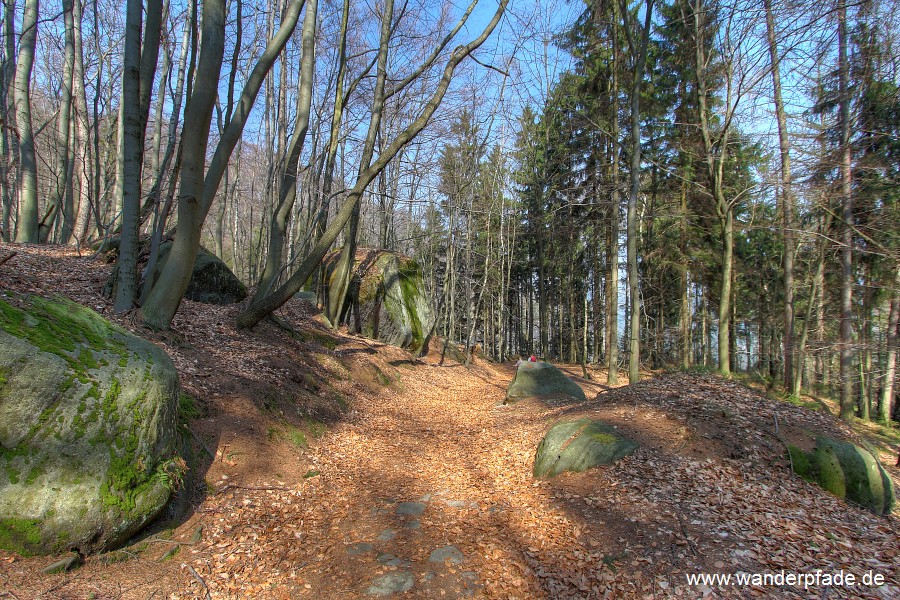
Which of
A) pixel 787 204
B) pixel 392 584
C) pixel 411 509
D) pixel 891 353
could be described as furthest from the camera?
pixel 787 204

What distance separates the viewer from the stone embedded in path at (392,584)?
10.4 ft

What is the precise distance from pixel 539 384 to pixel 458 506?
18.4 feet

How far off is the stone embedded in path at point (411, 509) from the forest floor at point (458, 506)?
0.07ft

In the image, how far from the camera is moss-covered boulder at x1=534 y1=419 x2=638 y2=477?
5.00m

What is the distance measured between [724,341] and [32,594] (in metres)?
14.9

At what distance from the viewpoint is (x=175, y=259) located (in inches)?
247

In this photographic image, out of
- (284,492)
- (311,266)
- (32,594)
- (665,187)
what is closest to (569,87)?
(665,187)

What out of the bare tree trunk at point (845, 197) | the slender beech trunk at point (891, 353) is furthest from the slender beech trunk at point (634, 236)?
the slender beech trunk at point (891, 353)

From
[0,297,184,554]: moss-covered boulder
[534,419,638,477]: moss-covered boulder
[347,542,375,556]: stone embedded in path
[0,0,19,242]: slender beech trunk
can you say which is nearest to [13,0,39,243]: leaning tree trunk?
[0,0,19,242]: slender beech trunk

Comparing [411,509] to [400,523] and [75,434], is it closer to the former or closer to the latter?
[400,523]

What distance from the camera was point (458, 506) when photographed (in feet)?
15.1

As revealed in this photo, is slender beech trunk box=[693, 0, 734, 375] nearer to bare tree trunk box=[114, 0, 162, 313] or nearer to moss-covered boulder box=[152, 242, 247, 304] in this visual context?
bare tree trunk box=[114, 0, 162, 313]

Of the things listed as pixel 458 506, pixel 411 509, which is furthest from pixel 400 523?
pixel 458 506

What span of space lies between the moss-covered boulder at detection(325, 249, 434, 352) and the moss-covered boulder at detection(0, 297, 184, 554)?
10.4m
